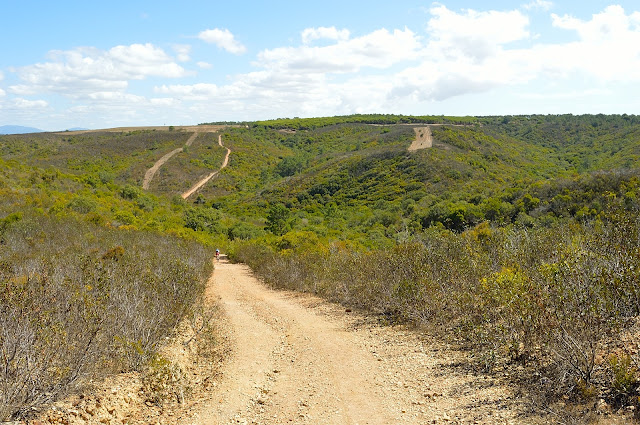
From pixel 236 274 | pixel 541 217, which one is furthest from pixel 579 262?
pixel 541 217

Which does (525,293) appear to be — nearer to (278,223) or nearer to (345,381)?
(345,381)

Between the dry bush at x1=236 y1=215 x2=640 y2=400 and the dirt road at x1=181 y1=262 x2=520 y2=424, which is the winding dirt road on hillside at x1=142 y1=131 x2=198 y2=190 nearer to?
the dry bush at x1=236 y1=215 x2=640 y2=400

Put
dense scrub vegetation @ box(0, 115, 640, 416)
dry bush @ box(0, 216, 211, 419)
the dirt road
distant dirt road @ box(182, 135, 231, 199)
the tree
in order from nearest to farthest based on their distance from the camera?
dry bush @ box(0, 216, 211, 419) < the dirt road < dense scrub vegetation @ box(0, 115, 640, 416) < the tree < distant dirt road @ box(182, 135, 231, 199)

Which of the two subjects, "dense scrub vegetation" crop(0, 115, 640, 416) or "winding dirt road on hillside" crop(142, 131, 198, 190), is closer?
"dense scrub vegetation" crop(0, 115, 640, 416)

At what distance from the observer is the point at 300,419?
5.27m

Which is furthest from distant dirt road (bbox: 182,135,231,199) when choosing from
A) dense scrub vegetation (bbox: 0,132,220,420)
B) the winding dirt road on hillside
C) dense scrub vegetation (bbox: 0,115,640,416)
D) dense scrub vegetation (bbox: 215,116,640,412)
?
dense scrub vegetation (bbox: 0,132,220,420)

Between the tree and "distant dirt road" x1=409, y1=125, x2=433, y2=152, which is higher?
"distant dirt road" x1=409, y1=125, x2=433, y2=152

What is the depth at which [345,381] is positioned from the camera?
6.34 metres

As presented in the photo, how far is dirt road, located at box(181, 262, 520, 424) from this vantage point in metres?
5.25

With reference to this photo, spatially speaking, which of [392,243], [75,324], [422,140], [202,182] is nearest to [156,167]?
[202,182]

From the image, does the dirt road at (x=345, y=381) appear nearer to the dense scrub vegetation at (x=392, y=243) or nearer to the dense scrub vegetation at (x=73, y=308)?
the dense scrub vegetation at (x=392, y=243)

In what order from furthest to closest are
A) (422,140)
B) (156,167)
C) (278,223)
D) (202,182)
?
(422,140) → (156,167) → (202,182) → (278,223)

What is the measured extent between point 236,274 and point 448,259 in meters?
13.2

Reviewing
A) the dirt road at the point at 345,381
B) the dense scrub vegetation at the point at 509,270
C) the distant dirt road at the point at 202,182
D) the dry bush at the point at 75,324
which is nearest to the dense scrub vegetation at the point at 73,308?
the dry bush at the point at 75,324
